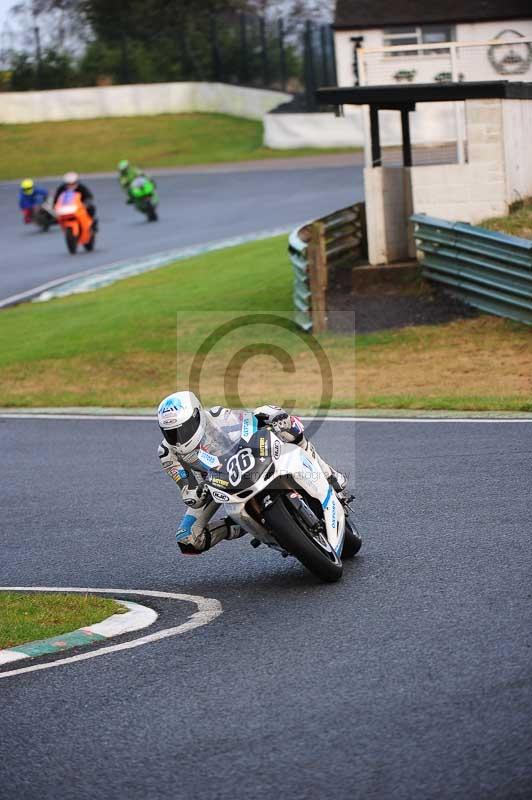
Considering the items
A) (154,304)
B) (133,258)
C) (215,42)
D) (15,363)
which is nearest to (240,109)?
(215,42)

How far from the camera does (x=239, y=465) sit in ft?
24.9

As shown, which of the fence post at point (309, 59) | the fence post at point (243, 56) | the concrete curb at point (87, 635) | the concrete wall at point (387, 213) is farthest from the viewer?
the fence post at point (243, 56)

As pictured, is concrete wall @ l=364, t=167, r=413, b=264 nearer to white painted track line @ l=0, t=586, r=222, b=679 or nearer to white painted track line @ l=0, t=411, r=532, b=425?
white painted track line @ l=0, t=411, r=532, b=425

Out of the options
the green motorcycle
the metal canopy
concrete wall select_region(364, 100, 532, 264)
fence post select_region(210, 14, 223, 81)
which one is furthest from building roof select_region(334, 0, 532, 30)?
the metal canopy

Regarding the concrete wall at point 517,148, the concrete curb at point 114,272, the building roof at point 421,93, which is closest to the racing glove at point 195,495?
the building roof at point 421,93

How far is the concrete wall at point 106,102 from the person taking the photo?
2247 inches

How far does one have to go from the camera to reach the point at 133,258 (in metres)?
29.2

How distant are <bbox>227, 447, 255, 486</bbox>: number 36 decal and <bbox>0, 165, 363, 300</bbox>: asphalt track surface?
19.2 m

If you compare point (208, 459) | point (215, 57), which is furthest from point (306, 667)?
point (215, 57)

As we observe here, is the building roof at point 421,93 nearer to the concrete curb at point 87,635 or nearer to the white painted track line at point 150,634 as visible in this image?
the white painted track line at point 150,634

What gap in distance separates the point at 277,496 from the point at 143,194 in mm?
26613

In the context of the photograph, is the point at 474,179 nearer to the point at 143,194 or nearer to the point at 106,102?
the point at 143,194

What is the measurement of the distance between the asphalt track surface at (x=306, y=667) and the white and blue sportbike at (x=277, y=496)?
30cm

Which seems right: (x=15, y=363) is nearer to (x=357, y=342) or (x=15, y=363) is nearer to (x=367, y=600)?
(x=357, y=342)
